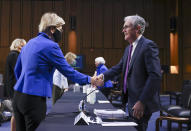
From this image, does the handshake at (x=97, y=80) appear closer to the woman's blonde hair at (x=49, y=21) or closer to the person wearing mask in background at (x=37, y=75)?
the person wearing mask in background at (x=37, y=75)

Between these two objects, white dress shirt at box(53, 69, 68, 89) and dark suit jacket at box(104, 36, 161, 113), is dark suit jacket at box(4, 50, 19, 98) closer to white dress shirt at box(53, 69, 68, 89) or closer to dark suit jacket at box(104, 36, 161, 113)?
white dress shirt at box(53, 69, 68, 89)

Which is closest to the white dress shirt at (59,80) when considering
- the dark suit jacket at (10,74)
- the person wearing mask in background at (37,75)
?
the dark suit jacket at (10,74)

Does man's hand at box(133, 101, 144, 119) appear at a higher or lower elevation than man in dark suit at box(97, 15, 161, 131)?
lower

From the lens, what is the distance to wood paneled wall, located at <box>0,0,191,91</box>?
11.5 meters

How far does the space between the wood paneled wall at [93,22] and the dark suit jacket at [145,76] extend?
9.27m

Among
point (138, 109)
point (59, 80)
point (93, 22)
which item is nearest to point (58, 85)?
point (59, 80)

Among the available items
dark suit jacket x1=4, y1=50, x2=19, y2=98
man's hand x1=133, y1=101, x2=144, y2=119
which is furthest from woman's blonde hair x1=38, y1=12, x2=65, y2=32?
dark suit jacket x1=4, y1=50, x2=19, y2=98

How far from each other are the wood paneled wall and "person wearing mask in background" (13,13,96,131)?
9.32 meters

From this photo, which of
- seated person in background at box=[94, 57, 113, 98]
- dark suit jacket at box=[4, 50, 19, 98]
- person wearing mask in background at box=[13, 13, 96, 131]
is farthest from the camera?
seated person in background at box=[94, 57, 113, 98]

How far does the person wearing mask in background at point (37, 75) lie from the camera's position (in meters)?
1.92

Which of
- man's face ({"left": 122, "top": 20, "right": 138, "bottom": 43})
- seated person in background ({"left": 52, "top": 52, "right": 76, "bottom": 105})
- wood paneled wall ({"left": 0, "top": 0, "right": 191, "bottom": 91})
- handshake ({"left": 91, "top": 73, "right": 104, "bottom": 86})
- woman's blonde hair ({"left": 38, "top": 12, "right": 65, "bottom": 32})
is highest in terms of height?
wood paneled wall ({"left": 0, "top": 0, "right": 191, "bottom": 91})

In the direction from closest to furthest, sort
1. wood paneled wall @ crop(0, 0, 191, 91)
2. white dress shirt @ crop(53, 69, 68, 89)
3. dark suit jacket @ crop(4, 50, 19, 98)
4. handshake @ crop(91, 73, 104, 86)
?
handshake @ crop(91, 73, 104, 86), dark suit jacket @ crop(4, 50, 19, 98), white dress shirt @ crop(53, 69, 68, 89), wood paneled wall @ crop(0, 0, 191, 91)

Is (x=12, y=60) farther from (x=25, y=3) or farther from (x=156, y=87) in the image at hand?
(x=25, y=3)

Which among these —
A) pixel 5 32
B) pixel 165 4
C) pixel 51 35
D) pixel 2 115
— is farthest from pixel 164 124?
pixel 5 32
